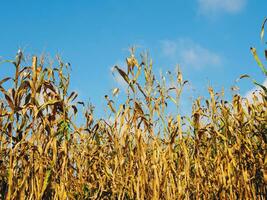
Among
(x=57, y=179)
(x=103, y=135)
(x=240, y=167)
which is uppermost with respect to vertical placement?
(x=103, y=135)

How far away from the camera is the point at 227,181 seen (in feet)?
10.5

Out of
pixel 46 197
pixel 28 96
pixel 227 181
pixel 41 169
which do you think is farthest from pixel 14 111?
pixel 227 181

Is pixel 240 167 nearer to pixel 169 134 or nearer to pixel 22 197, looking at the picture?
pixel 169 134

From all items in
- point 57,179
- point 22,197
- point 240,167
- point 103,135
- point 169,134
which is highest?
point 103,135

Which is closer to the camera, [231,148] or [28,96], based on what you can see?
[28,96]

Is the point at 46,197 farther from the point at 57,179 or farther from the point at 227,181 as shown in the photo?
the point at 227,181

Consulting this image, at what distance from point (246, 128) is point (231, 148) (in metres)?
0.44

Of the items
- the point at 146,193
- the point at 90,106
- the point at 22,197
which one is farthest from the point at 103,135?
the point at 22,197

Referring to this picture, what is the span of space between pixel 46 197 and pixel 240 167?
5.66 feet

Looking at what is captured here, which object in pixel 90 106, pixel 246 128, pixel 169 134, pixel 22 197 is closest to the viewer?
pixel 22 197

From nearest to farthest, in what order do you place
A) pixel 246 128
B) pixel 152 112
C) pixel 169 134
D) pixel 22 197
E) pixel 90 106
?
pixel 22 197
pixel 152 112
pixel 169 134
pixel 246 128
pixel 90 106

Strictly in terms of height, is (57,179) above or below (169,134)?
below

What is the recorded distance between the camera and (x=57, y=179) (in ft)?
9.39

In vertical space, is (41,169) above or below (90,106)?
below
